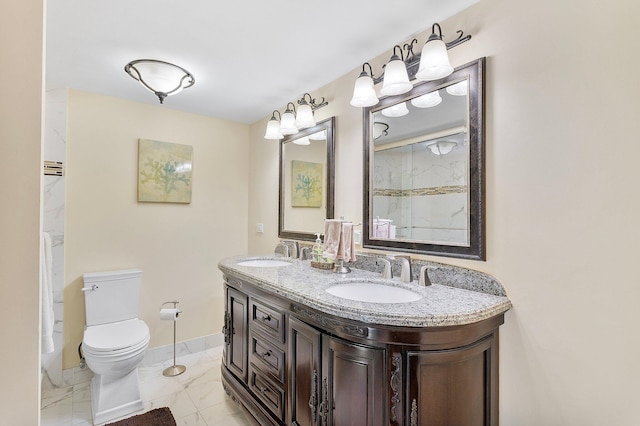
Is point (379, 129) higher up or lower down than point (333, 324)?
higher up

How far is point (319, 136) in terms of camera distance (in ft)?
7.83

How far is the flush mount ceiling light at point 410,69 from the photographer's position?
1.43 metres

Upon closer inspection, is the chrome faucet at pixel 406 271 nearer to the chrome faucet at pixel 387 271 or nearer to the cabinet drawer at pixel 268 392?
the chrome faucet at pixel 387 271

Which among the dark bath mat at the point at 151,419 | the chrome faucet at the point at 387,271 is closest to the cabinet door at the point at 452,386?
the chrome faucet at the point at 387,271

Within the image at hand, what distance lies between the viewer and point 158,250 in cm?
283

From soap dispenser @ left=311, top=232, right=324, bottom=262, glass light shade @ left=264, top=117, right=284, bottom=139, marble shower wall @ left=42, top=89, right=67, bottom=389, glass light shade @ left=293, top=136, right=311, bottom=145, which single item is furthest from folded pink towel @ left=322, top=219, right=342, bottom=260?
marble shower wall @ left=42, top=89, right=67, bottom=389

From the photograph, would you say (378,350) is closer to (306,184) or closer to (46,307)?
(46,307)

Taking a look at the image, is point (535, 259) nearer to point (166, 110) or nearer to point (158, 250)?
point (158, 250)

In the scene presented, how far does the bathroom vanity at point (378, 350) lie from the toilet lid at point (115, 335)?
40.6 inches

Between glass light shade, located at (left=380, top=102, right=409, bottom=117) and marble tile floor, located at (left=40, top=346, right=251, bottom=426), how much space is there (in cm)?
213

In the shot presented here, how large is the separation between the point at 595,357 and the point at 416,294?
2.10 ft

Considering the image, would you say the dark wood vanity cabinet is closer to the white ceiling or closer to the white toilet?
the white toilet

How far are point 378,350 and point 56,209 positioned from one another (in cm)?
259

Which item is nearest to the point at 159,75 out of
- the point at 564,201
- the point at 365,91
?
the point at 365,91
